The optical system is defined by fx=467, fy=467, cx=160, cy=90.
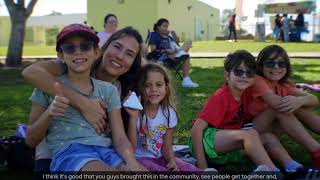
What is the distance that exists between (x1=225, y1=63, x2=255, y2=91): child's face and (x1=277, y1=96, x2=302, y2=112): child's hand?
0.31 m

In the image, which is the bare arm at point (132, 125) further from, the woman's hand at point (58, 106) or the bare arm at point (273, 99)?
the bare arm at point (273, 99)

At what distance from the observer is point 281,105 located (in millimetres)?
3762

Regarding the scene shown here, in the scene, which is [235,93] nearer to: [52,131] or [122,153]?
[122,153]

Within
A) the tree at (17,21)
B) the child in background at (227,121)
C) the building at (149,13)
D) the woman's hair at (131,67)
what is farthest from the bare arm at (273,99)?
the building at (149,13)

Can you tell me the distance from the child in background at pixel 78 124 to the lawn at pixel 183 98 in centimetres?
168

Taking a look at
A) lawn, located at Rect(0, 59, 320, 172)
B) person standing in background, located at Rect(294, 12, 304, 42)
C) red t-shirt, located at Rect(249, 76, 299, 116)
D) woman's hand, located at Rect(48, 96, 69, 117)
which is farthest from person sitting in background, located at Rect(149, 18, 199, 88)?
person standing in background, located at Rect(294, 12, 304, 42)

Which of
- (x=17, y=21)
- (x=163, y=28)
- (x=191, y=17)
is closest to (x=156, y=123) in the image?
Answer: (x=163, y=28)

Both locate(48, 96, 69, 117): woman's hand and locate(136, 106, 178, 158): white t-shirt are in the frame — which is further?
locate(136, 106, 178, 158): white t-shirt

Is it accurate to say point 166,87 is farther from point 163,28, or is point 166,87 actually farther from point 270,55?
point 163,28

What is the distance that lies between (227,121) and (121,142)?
1.05 m

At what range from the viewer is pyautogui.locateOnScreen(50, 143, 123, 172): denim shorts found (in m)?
2.94

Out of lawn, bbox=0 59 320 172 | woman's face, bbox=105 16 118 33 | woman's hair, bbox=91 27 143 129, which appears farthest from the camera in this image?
woman's face, bbox=105 16 118 33

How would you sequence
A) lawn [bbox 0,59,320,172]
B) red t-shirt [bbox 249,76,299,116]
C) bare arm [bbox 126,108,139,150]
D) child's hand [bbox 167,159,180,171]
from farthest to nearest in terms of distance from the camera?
lawn [bbox 0,59,320,172] → red t-shirt [bbox 249,76,299,116] → child's hand [bbox 167,159,180,171] → bare arm [bbox 126,108,139,150]

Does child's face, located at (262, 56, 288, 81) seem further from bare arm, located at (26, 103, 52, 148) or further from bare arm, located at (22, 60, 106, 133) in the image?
bare arm, located at (26, 103, 52, 148)
